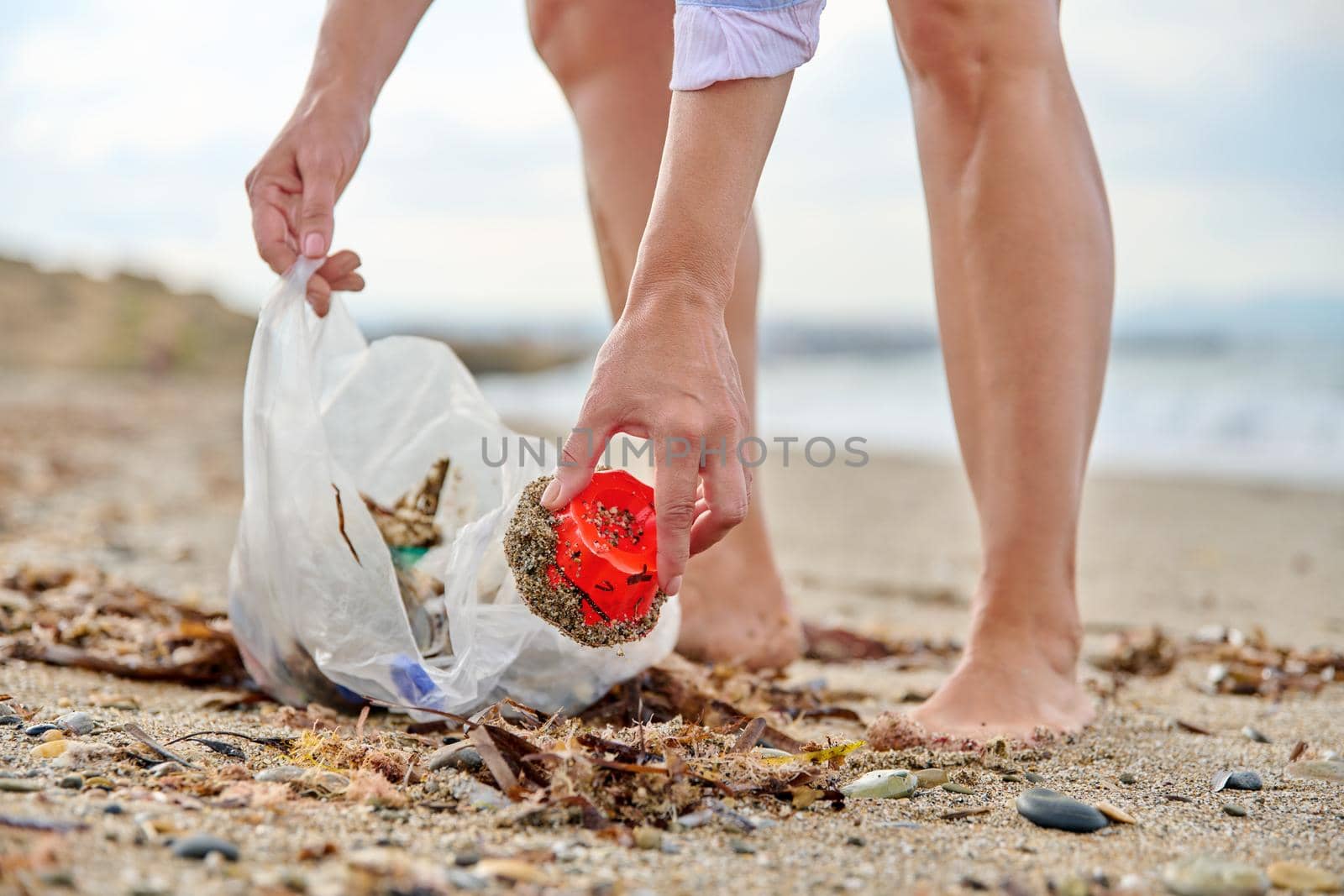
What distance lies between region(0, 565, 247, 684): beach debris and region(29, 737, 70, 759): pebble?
554mm

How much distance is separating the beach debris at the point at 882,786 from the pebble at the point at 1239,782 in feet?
1.33

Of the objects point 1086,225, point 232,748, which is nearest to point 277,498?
point 232,748

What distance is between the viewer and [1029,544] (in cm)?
172

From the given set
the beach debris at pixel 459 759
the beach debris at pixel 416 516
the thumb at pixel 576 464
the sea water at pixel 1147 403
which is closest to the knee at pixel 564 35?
the beach debris at pixel 416 516

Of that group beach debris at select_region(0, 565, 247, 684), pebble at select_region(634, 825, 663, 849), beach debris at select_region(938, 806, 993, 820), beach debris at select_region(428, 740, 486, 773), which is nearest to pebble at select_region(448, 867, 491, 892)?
pebble at select_region(634, 825, 663, 849)

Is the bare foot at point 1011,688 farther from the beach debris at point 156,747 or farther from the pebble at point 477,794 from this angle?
the beach debris at point 156,747

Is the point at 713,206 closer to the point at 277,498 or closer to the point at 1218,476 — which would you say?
the point at 277,498

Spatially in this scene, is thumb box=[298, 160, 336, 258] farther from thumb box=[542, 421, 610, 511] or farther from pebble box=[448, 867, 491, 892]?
pebble box=[448, 867, 491, 892]

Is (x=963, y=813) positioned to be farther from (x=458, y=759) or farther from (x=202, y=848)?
(x=202, y=848)

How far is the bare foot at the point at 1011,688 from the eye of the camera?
161cm

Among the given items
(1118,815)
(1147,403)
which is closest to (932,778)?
(1118,815)

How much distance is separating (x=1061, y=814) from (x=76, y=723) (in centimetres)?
115

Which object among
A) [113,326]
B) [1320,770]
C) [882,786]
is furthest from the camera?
[113,326]

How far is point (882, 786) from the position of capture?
128cm
